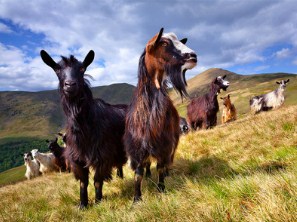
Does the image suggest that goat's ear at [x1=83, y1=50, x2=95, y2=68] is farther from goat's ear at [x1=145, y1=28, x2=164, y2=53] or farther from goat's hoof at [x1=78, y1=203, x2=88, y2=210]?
goat's hoof at [x1=78, y1=203, x2=88, y2=210]

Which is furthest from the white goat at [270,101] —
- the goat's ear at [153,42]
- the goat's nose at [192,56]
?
the goat's ear at [153,42]

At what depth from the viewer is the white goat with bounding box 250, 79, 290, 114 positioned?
24.1m

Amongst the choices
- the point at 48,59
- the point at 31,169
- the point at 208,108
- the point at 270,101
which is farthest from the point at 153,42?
the point at 31,169

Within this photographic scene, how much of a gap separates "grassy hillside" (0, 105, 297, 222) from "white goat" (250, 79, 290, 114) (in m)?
16.0

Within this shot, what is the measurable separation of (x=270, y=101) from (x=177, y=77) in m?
22.2

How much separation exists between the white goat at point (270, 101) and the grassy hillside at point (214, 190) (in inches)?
628

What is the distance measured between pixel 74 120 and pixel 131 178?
9.94 feet

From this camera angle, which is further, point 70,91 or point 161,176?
point 161,176

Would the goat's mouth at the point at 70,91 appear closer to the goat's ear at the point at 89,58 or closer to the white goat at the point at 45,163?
the goat's ear at the point at 89,58

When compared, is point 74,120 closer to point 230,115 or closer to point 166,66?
point 166,66

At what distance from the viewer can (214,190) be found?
4277mm

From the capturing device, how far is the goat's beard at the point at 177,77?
5391mm

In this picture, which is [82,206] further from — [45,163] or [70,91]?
[45,163]

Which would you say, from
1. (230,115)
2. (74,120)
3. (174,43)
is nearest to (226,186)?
(174,43)
